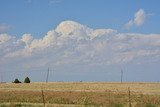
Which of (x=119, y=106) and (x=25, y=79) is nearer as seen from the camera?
(x=119, y=106)

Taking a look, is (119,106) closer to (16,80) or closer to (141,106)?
(141,106)

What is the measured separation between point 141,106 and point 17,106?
852 cm

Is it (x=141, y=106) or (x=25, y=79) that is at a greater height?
(x=25, y=79)

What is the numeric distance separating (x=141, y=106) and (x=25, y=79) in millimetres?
109097

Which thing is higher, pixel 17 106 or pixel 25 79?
pixel 25 79

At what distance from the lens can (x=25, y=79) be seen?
136m

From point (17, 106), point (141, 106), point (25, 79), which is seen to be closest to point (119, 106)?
point (141, 106)

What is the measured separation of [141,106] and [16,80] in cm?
11135

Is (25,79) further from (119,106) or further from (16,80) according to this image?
(119,106)

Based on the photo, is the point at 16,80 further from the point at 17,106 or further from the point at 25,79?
the point at 17,106

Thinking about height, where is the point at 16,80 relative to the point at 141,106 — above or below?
above

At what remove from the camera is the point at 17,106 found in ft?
97.8

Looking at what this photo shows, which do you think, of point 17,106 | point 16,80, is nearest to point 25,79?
point 16,80

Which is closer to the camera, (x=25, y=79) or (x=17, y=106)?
(x=17, y=106)
